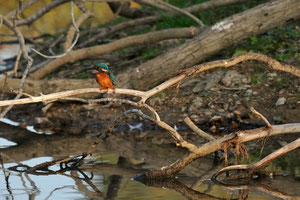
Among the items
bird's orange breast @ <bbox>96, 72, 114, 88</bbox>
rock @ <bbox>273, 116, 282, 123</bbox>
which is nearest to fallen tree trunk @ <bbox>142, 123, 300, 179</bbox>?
bird's orange breast @ <bbox>96, 72, 114, 88</bbox>

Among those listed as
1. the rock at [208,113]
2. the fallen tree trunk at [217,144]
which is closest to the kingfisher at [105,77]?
the fallen tree trunk at [217,144]

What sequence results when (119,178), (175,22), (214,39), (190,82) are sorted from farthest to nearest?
(175,22) < (190,82) < (214,39) < (119,178)

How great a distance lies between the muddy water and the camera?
15.2 feet

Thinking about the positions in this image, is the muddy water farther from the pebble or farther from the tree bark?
the tree bark

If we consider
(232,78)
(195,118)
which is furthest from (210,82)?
(195,118)

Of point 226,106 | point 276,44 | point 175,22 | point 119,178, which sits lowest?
point 119,178

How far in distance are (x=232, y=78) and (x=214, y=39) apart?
61cm

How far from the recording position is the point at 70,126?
7.66 metres

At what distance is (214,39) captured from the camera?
7812 mm

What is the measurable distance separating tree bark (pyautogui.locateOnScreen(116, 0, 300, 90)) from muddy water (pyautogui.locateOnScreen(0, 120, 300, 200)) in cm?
135

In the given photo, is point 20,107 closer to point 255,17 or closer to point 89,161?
point 89,161

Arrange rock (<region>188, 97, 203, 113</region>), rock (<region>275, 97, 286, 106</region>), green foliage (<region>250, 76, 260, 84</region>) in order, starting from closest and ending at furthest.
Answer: rock (<region>275, 97, 286, 106</region>) → rock (<region>188, 97, 203, 113</region>) → green foliage (<region>250, 76, 260, 84</region>)

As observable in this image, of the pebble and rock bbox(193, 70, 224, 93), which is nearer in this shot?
the pebble

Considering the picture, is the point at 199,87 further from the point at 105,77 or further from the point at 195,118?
the point at 105,77
